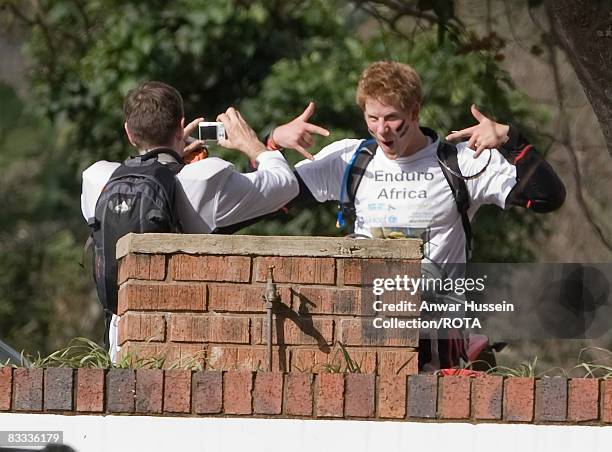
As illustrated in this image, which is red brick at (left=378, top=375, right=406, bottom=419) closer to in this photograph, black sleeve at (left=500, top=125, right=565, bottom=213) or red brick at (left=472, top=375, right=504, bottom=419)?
red brick at (left=472, top=375, right=504, bottom=419)

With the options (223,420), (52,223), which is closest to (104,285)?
(223,420)

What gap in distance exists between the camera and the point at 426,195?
645cm

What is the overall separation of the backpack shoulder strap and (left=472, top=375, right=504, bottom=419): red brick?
0.76 m

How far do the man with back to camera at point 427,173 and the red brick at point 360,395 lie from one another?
0.64 meters

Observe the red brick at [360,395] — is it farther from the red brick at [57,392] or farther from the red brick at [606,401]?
the red brick at [57,392]

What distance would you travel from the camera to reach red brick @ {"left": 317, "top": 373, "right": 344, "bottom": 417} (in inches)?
231

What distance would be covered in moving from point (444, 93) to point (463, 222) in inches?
244

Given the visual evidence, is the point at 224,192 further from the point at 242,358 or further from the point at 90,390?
the point at 90,390

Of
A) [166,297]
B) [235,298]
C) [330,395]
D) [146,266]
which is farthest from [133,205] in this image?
[330,395]

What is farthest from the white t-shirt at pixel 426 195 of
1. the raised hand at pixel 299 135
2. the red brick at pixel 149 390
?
the red brick at pixel 149 390

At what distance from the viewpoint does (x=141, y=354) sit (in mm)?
6090

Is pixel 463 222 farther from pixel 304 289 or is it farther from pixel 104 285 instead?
pixel 104 285

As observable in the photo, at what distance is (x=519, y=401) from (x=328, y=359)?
63 cm

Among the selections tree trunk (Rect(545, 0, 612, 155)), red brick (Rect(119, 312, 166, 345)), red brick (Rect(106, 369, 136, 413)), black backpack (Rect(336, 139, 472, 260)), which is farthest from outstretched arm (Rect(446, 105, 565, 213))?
red brick (Rect(106, 369, 136, 413))
